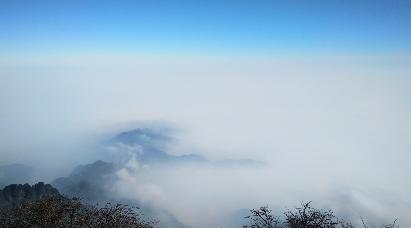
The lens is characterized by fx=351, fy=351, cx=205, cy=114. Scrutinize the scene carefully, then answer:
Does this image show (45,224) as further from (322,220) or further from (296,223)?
(322,220)

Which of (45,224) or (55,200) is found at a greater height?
(55,200)

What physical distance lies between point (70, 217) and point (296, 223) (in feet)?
115

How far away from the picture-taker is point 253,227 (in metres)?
50.8

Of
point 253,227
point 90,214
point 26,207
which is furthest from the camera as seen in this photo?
point 26,207

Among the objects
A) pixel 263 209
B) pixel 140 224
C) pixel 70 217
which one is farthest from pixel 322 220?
pixel 70 217

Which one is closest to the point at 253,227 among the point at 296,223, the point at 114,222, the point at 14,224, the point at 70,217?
the point at 296,223

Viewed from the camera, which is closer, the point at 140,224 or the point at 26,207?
the point at 140,224

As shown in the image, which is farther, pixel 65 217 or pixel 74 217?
pixel 65 217

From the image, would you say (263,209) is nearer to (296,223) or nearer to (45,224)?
(296,223)

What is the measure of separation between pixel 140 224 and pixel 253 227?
1715cm

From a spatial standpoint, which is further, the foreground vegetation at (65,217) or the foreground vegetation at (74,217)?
the foreground vegetation at (65,217)

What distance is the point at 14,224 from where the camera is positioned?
183ft

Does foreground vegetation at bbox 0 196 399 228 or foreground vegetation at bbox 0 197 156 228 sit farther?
foreground vegetation at bbox 0 197 156 228

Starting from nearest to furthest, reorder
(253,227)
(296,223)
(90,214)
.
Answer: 1. (296,223)
2. (253,227)
3. (90,214)
